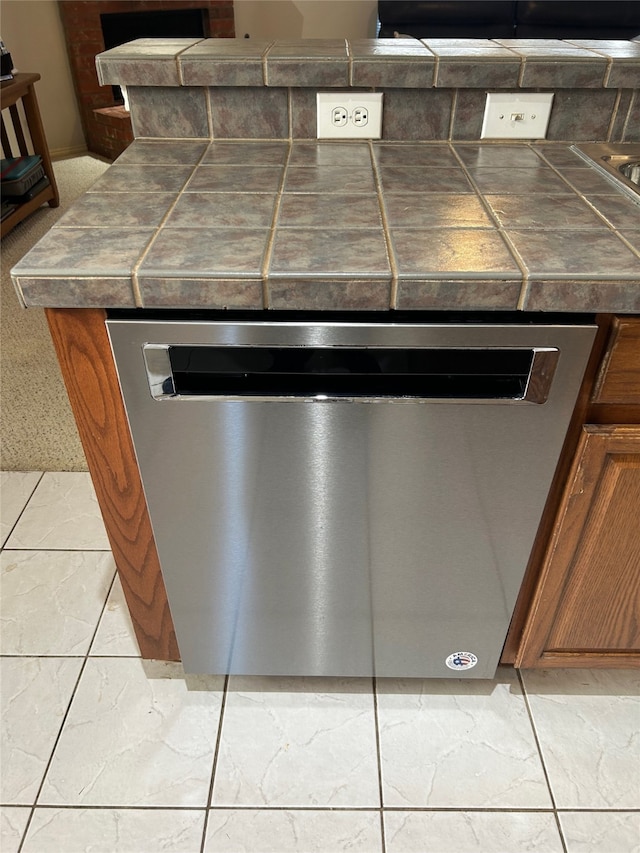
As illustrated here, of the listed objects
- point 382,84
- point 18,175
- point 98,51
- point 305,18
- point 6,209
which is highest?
point 382,84

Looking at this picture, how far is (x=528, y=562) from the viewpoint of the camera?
107cm

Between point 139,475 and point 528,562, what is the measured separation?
0.65 meters

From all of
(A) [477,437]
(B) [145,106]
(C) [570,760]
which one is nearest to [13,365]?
(B) [145,106]

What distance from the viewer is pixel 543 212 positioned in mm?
951

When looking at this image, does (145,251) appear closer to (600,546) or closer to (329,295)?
(329,295)

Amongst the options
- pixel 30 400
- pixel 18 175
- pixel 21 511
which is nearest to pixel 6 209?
pixel 18 175

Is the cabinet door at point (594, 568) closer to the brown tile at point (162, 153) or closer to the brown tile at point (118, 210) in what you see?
the brown tile at point (118, 210)

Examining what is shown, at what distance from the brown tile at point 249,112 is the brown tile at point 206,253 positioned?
1.57 feet

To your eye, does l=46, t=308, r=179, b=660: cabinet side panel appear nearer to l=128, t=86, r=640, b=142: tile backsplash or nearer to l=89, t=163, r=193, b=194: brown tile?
l=89, t=163, r=193, b=194: brown tile

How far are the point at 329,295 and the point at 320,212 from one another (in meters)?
0.22

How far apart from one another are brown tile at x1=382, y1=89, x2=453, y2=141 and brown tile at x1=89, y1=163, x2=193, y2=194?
411 millimetres

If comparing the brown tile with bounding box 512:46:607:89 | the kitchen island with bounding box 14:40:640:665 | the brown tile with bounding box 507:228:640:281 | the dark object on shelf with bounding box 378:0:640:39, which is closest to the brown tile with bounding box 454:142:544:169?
the kitchen island with bounding box 14:40:640:665

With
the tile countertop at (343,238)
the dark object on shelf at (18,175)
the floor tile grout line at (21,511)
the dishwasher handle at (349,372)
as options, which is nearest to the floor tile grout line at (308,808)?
the floor tile grout line at (21,511)

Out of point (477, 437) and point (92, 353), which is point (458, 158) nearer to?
point (477, 437)
